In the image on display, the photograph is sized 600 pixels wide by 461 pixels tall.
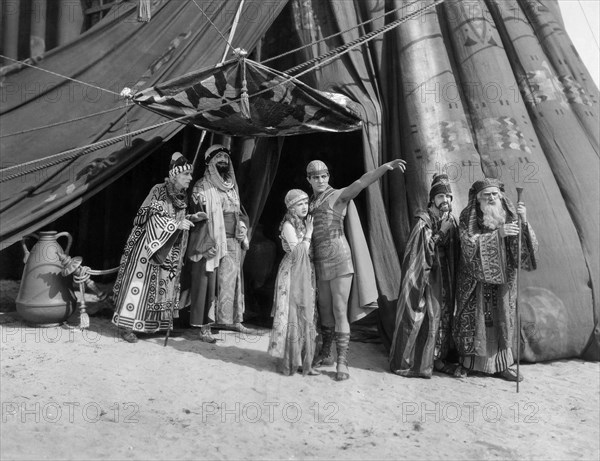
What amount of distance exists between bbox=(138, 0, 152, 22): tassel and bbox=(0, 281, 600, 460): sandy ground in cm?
241

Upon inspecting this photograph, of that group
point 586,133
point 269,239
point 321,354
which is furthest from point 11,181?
point 586,133

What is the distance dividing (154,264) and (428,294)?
193cm

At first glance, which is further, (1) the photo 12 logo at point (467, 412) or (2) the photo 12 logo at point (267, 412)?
(1) the photo 12 logo at point (467, 412)

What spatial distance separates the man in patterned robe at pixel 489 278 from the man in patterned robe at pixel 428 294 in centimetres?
10

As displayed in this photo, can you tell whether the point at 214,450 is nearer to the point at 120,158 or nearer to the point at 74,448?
the point at 74,448

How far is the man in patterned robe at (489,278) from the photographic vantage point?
4473 millimetres

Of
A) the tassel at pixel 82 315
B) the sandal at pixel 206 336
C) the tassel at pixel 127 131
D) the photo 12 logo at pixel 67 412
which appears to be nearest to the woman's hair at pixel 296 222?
the sandal at pixel 206 336

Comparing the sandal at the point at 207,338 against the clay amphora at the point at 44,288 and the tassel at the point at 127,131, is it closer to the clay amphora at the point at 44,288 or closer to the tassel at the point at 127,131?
the clay amphora at the point at 44,288

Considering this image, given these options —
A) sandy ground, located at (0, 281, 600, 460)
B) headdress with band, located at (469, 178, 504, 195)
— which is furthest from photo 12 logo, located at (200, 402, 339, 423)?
headdress with band, located at (469, 178, 504, 195)

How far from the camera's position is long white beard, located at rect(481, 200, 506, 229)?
4551 millimetres

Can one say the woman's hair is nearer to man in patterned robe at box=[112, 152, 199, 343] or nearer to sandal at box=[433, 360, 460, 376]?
man in patterned robe at box=[112, 152, 199, 343]

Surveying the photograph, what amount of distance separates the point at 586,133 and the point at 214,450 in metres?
4.24

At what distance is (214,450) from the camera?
341 cm

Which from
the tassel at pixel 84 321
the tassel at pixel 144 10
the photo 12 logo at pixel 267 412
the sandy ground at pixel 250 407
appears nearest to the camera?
the sandy ground at pixel 250 407
